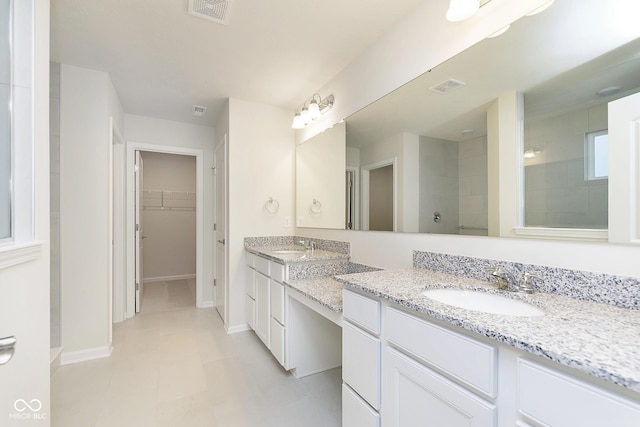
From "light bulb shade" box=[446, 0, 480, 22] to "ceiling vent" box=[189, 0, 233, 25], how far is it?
1164 mm

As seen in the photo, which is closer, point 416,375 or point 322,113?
point 416,375

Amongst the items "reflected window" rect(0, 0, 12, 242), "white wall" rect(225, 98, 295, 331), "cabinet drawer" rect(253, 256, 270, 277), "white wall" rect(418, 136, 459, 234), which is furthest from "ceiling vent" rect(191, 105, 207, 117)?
"white wall" rect(418, 136, 459, 234)

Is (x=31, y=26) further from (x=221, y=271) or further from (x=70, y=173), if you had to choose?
(x=221, y=271)

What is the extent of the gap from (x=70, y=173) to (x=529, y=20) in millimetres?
3110

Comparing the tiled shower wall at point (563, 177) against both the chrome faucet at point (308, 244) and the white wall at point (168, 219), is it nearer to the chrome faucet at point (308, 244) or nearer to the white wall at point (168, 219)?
the chrome faucet at point (308, 244)

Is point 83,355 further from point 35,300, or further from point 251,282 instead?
point 35,300

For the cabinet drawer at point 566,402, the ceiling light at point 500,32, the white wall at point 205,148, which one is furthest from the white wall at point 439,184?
the white wall at point 205,148

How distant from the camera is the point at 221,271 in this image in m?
3.30

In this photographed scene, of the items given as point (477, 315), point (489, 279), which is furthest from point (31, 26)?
point (489, 279)

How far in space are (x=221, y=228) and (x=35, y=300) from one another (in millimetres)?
2161

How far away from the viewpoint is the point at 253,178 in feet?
9.60

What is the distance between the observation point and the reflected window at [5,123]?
97 cm

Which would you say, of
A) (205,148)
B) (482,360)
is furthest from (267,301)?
(205,148)

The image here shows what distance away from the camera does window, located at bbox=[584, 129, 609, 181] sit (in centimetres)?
95
